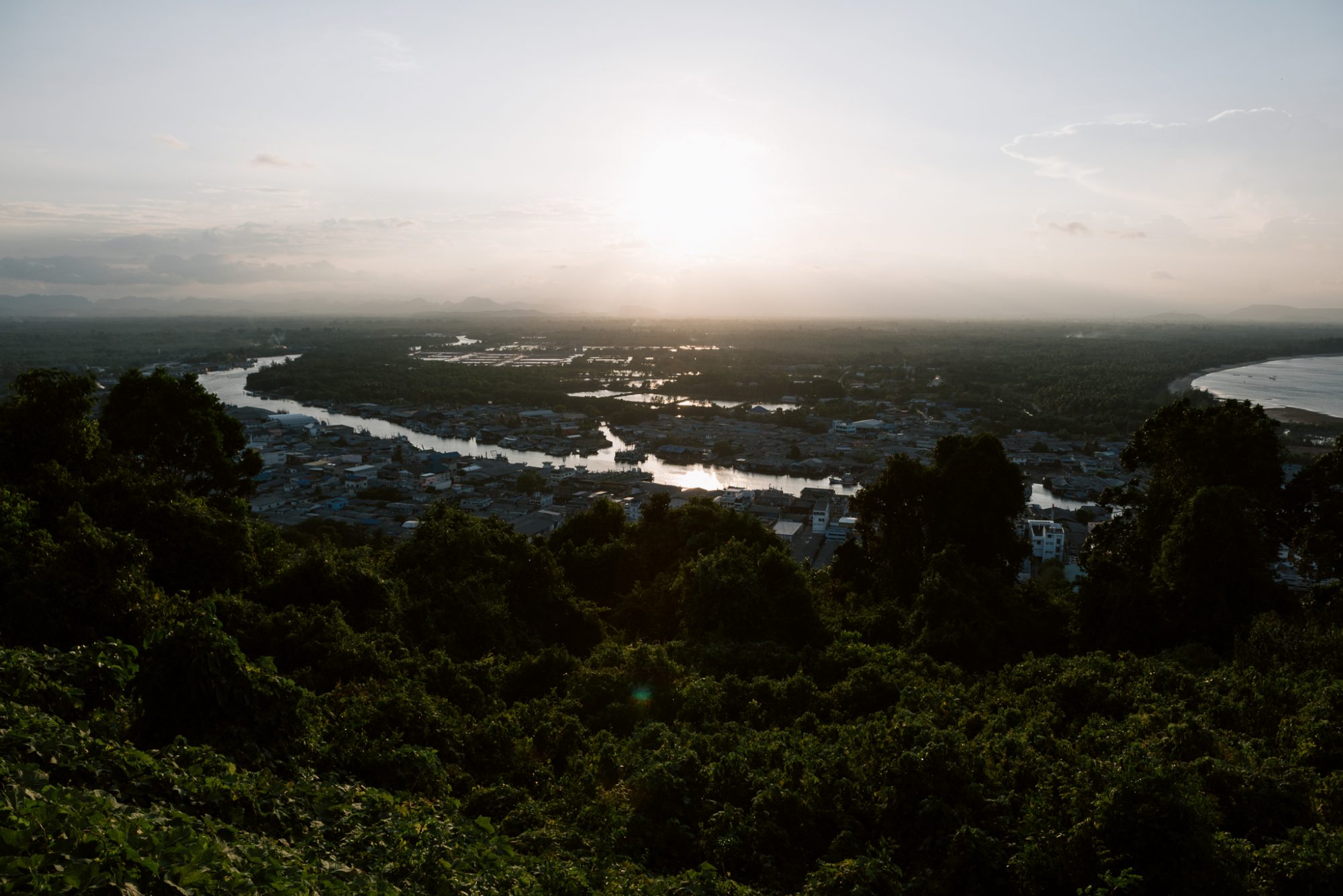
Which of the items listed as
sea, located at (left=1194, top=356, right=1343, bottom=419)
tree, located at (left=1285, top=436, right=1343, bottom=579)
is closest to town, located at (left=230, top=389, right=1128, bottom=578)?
tree, located at (left=1285, top=436, right=1343, bottom=579)

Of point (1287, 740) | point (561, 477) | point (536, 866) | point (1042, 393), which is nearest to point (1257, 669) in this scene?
point (1287, 740)

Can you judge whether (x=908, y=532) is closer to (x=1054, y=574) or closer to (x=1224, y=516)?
(x=1224, y=516)

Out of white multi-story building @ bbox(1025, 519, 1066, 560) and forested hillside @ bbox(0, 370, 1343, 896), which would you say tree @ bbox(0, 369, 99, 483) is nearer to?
forested hillside @ bbox(0, 370, 1343, 896)

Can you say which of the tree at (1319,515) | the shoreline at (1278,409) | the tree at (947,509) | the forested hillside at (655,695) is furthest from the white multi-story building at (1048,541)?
the tree at (1319,515)

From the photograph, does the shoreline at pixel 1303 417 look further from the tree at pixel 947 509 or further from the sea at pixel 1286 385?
the tree at pixel 947 509

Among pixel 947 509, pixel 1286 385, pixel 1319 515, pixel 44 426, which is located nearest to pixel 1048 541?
pixel 947 509
